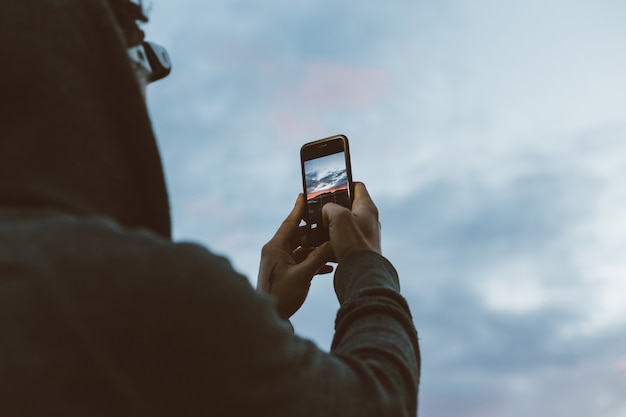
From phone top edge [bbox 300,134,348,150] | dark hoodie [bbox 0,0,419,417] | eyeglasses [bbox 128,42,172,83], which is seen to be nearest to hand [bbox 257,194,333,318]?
phone top edge [bbox 300,134,348,150]

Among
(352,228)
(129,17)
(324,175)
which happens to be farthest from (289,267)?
(129,17)

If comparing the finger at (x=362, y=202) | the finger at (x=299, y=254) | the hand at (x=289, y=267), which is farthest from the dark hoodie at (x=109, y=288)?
the finger at (x=299, y=254)

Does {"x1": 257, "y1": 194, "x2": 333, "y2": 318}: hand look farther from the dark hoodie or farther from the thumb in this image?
the dark hoodie

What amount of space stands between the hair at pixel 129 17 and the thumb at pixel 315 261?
1088 millimetres

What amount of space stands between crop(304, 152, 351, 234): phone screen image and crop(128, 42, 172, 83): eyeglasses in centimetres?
119

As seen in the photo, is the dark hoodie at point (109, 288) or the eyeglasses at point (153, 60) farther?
the eyeglasses at point (153, 60)

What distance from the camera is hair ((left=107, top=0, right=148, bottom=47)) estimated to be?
2051 millimetres

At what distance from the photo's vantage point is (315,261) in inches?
109

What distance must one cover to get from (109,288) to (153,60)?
117cm

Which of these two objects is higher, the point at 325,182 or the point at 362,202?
the point at 325,182

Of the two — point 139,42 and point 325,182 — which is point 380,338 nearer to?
point 139,42

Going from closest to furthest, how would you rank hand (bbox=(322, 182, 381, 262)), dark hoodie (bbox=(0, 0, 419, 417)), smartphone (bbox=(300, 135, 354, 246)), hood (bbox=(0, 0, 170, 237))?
dark hoodie (bbox=(0, 0, 419, 417)) < hood (bbox=(0, 0, 170, 237)) < hand (bbox=(322, 182, 381, 262)) < smartphone (bbox=(300, 135, 354, 246))

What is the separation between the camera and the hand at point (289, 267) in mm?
2801

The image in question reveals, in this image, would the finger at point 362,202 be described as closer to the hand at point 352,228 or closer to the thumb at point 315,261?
the hand at point 352,228
